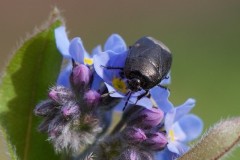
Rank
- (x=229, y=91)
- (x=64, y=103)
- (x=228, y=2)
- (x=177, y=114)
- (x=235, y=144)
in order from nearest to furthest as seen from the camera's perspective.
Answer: (x=235, y=144) < (x=64, y=103) < (x=177, y=114) < (x=229, y=91) < (x=228, y=2)

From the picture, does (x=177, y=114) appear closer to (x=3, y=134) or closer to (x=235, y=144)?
(x=235, y=144)

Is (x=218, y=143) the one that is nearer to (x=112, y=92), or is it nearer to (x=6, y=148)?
(x=112, y=92)

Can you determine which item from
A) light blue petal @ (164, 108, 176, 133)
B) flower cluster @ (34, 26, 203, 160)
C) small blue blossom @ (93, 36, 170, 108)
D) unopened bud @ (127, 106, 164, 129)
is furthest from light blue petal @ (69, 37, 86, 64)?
light blue petal @ (164, 108, 176, 133)

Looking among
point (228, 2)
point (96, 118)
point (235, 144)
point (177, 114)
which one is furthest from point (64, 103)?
point (228, 2)

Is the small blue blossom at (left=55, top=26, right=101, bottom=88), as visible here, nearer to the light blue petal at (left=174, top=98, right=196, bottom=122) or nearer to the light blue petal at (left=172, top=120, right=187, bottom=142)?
the light blue petal at (left=174, top=98, right=196, bottom=122)

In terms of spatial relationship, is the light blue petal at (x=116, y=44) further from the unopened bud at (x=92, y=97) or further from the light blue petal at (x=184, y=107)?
the light blue petal at (x=184, y=107)

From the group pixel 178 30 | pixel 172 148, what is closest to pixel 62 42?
pixel 172 148

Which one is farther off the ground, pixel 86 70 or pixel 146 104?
pixel 86 70
